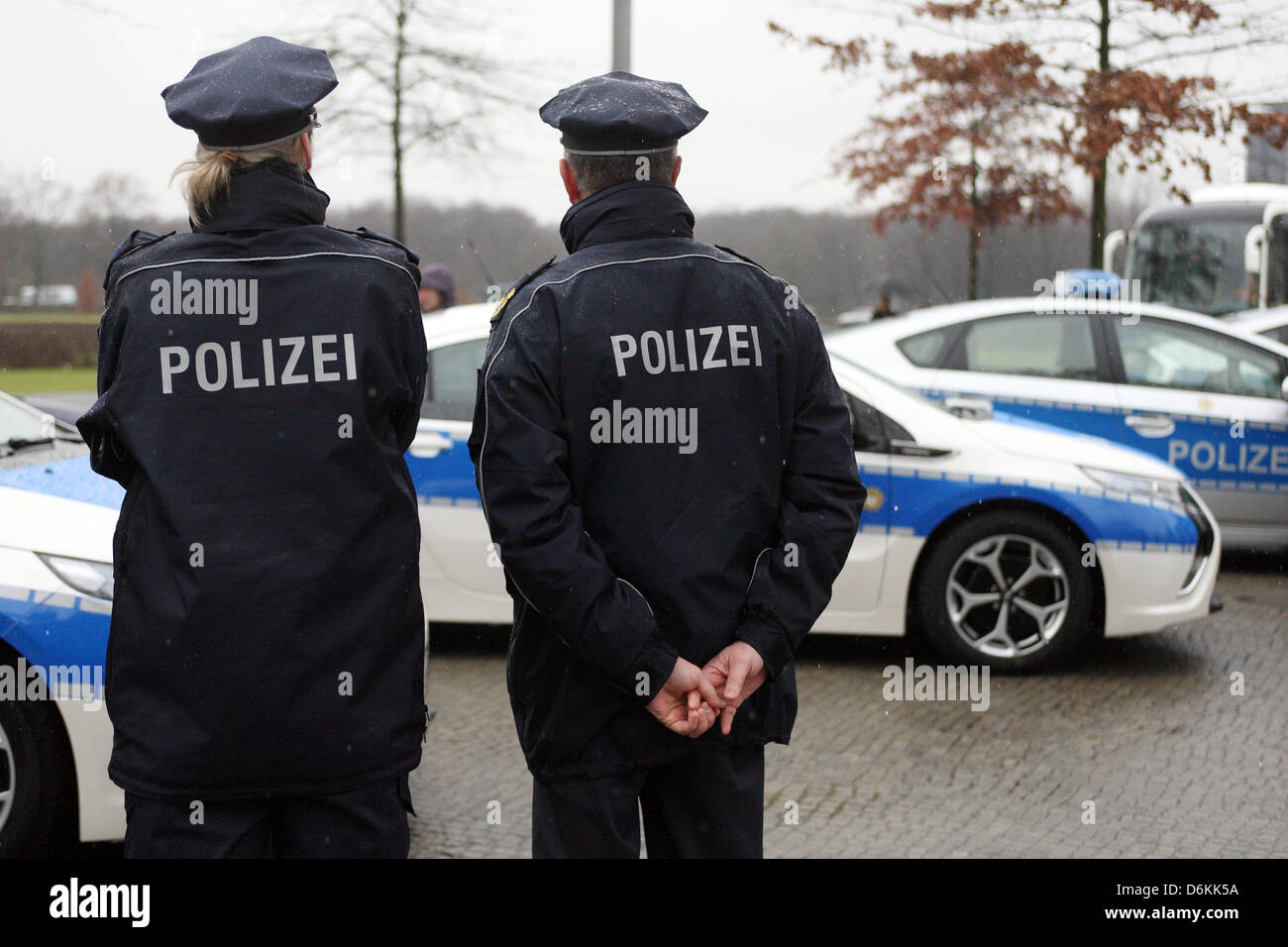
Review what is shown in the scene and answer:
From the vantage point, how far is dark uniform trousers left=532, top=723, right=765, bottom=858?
7.93 feet

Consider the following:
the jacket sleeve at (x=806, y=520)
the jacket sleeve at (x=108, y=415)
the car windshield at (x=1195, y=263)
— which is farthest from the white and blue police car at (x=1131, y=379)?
the car windshield at (x=1195, y=263)

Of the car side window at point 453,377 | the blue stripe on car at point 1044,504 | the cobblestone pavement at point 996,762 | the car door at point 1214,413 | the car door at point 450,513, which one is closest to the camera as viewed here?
the cobblestone pavement at point 996,762

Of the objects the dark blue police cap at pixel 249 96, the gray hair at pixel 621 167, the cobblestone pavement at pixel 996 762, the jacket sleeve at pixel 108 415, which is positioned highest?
the dark blue police cap at pixel 249 96

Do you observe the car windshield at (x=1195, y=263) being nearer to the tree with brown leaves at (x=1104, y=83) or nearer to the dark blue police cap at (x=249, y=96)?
the tree with brown leaves at (x=1104, y=83)

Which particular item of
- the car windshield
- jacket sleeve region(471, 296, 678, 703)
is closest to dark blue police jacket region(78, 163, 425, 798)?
jacket sleeve region(471, 296, 678, 703)

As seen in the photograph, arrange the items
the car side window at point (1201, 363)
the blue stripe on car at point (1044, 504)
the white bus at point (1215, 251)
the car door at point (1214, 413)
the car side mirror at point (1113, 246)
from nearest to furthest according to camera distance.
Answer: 1. the blue stripe on car at point (1044, 504)
2. the car door at point (1214, 413)
3. the car side window at point (1201, 363)
4. the white bus at point (1215, 251)
5. the car side mirror at point (1113, 246)

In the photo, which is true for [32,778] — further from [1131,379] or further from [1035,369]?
[1131,379]

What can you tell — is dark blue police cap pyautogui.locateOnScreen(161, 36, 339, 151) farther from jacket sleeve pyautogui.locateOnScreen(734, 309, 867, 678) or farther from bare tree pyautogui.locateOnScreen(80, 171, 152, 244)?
bare tree pyautogui.locateOnScreen(80, 171, 152, 244)

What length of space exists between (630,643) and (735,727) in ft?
1.00

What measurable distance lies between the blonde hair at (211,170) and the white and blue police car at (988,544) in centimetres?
379

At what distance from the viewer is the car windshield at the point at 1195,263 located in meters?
16.1

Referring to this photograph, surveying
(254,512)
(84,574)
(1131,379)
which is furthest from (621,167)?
(1131,379)

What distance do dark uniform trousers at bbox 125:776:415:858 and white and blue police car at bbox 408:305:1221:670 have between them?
372 cm
